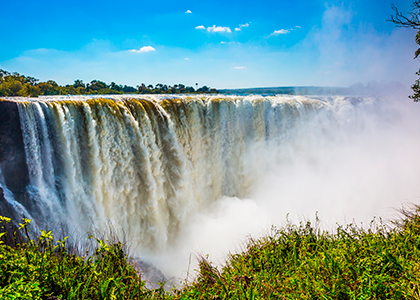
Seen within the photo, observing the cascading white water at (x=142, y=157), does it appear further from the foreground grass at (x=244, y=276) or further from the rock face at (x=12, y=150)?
the foreground grass at (x=244, y=276)

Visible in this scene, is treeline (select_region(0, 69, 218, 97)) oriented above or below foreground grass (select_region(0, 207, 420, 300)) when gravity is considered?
above

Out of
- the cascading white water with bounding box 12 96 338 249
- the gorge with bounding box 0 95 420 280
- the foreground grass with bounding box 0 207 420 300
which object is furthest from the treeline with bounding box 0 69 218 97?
the foreground grass with bounding box 0 207 420 300

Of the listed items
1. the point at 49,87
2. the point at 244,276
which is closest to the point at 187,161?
the point at 244,276

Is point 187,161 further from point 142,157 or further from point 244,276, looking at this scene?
point 244,276

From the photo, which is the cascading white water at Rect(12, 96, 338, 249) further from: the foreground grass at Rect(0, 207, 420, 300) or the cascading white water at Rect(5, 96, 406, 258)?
the foreground grass at Rect(0, 207, 420, 300)

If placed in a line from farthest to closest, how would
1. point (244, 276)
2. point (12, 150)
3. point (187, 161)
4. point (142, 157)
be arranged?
point (187, 161) < point (142, 157) < point (12, 150) < point (244, 276)

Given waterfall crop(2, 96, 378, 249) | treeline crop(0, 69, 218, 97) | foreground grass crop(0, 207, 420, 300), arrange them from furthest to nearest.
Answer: treeline crop(0, 69, 218, 97)
waterfall crop(2, 96, 378, 249)
foreground grass crop(0, 207, 420, 300)

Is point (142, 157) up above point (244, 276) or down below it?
above
